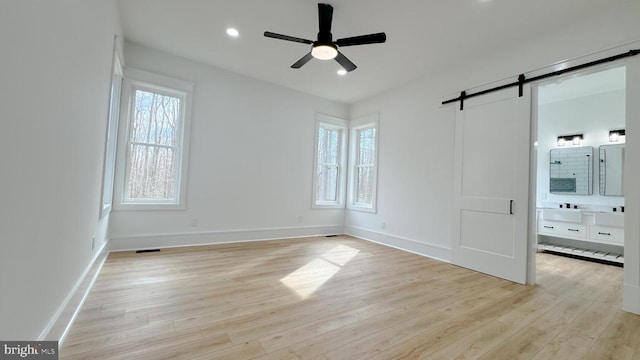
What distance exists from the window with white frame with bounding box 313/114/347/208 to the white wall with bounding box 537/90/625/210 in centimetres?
410

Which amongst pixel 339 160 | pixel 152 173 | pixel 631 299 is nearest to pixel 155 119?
pixel 152 173

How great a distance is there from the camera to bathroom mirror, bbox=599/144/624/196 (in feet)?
15.0

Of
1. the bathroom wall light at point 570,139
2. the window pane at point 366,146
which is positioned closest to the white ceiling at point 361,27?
the window pane at point 366,146

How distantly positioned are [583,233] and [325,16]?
217 inches

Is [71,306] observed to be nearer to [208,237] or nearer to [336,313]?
[336,313]

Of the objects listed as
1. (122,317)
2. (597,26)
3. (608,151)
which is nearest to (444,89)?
(597,26)

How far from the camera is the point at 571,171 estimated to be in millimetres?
5105

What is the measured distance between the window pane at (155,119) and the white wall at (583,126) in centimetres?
701

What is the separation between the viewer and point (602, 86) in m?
4.56

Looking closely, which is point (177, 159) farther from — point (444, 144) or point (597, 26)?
point (597, 26)

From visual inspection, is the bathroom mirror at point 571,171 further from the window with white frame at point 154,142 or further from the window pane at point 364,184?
the window with white frame at point 154,142

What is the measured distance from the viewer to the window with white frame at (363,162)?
556 cm

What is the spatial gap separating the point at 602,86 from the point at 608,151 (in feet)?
3.71

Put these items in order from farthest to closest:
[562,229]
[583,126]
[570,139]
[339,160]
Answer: [339,160], [570,139], [583,126], [562,229]
